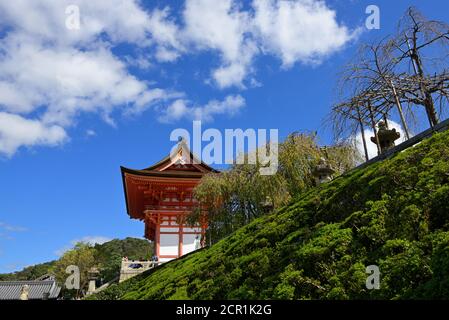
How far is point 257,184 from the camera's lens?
17.8m

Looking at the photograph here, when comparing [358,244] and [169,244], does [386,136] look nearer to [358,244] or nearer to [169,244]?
[358,244]

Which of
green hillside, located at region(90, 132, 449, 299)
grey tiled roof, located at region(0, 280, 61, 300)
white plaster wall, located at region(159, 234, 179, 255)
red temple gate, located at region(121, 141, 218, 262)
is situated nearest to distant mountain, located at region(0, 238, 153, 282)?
grey tiled roof, located at region(0, 280, 61, 300)

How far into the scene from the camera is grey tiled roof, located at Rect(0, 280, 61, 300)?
1284 inches

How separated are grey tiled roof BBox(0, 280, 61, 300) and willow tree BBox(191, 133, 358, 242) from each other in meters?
19.5

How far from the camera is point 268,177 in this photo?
17.6m

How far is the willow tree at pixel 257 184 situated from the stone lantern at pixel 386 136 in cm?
586

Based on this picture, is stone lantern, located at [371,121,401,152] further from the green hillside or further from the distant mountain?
the distant mountain

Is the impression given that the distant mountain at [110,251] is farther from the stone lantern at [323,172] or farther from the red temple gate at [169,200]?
the stone lantern at [323,172]

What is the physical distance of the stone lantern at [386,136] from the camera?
9000 millimetres

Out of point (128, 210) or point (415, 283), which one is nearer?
point (415, 283)

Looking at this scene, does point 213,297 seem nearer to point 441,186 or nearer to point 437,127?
point 441,186
